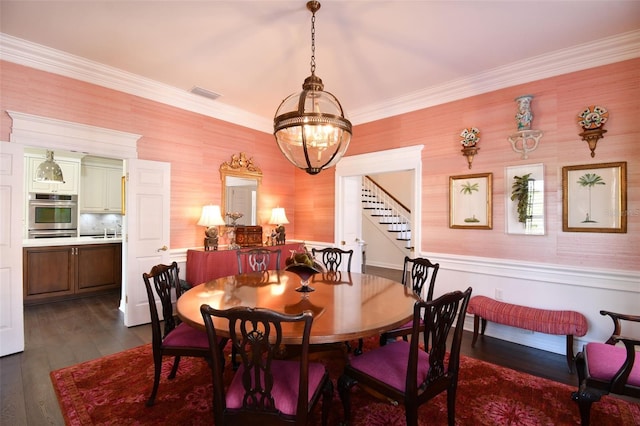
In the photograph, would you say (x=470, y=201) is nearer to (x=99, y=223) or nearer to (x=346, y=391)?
(x=346, y=391)

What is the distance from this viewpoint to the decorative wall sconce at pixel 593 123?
284 cm

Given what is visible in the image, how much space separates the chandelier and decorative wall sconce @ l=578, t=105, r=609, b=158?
94.6 inches

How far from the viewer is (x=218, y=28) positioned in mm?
2727

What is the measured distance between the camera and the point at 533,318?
9.50 feet

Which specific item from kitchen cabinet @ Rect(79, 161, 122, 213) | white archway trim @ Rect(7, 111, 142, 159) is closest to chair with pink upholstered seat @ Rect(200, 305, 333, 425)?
white archway trim @ Rect(7, 111, 142, 159)

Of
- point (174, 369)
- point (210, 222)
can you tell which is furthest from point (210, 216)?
point (174, 369)

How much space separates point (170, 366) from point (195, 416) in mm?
829

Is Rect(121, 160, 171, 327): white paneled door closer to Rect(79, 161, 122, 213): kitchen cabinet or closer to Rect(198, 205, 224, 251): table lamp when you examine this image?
Rect(198, 205, 224, 251): table lamp

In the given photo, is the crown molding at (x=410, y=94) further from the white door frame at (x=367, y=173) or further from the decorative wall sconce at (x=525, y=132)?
the white door frame at (x=367, y=173)

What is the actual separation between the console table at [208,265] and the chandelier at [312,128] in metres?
2.17

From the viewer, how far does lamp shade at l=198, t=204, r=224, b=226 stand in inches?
162

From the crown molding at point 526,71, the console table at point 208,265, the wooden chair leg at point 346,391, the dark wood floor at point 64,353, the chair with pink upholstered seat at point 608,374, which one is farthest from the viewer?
the console table at point 208,265

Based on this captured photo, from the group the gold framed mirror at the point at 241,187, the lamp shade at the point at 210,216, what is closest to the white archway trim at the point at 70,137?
the lamp shade at the point at 210,216

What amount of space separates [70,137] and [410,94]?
4082 mm
